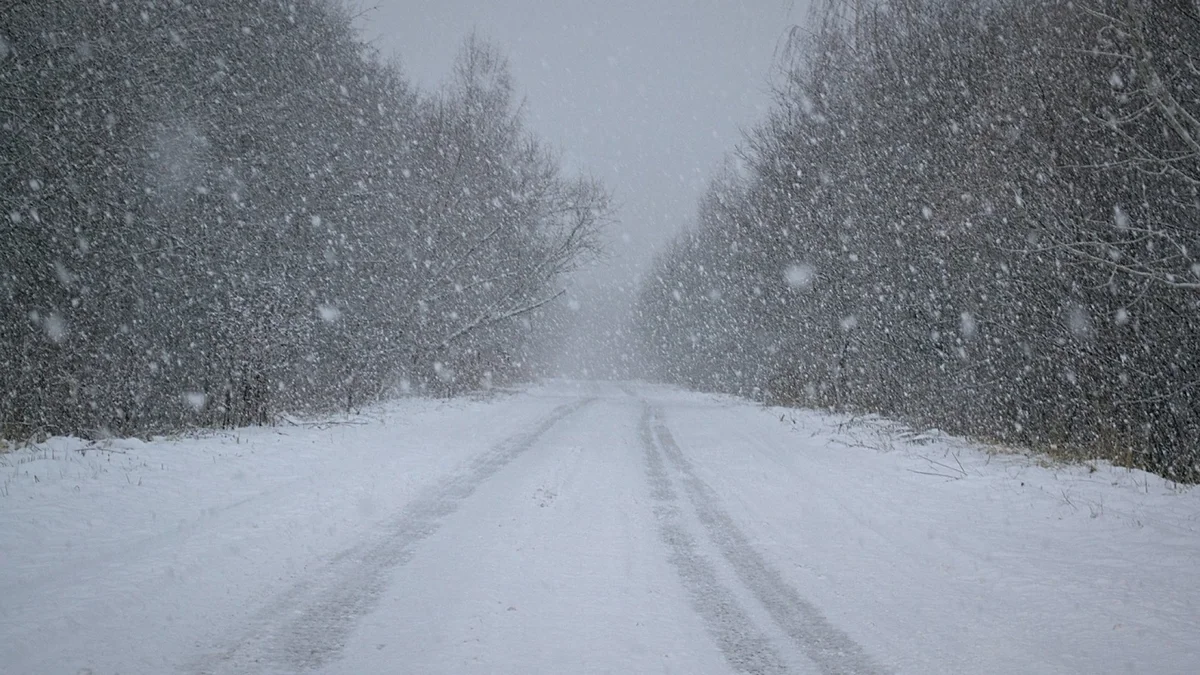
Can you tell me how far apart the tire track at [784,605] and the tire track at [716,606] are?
19cm

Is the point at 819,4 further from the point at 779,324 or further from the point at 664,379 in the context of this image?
the point at 664,379

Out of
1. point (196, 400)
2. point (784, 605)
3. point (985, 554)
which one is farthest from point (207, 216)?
point (985, 554)

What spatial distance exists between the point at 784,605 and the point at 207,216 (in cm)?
1246

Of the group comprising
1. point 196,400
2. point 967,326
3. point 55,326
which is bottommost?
point 196,400

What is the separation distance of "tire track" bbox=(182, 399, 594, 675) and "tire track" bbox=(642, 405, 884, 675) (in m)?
2.43

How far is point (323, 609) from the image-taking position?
155 inches

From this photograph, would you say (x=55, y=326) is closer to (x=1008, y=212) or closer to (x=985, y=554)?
(x=985, y=554)

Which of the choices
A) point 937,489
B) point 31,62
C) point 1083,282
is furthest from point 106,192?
point 1083,282

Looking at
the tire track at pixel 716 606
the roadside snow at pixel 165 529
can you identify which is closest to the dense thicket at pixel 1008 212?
the tire track at pixel 716 606

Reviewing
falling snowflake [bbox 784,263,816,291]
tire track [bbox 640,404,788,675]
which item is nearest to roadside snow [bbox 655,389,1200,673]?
tire track [bbox 640,404,788,675]

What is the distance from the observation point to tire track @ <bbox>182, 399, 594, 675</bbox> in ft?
10.6

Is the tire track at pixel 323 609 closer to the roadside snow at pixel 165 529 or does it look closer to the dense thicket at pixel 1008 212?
the roadside snow at pixel 165 529

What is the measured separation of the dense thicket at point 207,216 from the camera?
9.65 metres

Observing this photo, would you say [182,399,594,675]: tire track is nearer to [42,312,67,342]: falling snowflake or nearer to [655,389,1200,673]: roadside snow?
[655,389,1200,673]: roadside snow
